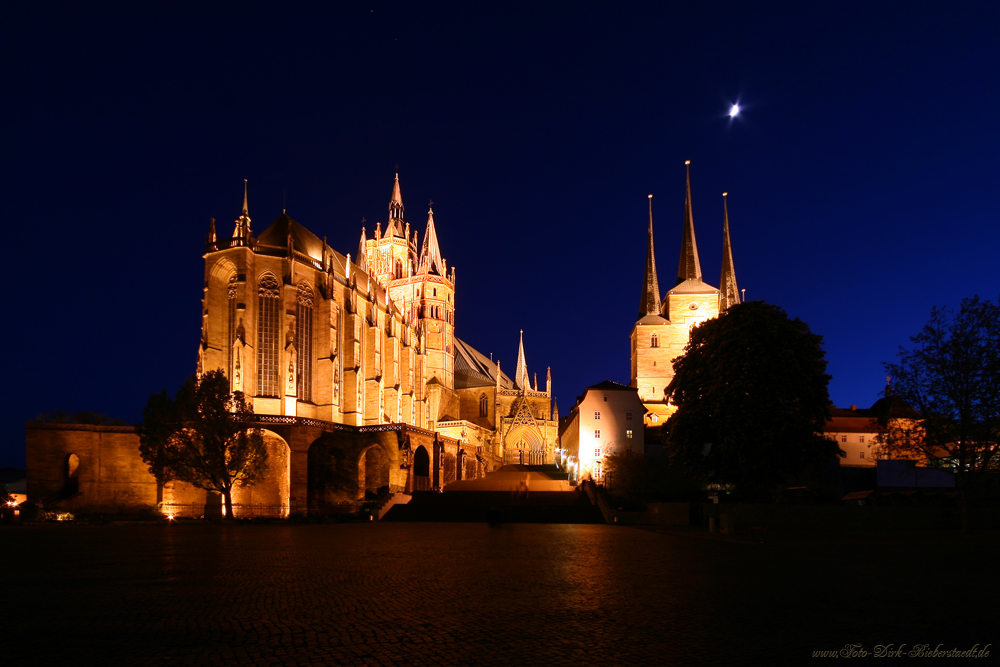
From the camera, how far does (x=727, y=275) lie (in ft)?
316

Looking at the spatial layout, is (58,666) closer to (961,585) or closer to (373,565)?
(373,565)

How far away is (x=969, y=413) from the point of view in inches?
1310

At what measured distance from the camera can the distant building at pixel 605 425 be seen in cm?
6322

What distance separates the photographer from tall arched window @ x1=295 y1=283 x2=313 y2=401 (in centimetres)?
5328

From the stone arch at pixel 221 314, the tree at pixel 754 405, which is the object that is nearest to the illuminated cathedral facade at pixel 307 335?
the stone arch at pixel 221 314

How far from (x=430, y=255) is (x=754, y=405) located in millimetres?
62510

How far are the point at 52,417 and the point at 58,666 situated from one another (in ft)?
203

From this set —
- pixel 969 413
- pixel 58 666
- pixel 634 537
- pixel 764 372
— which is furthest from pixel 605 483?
pixel 58 666

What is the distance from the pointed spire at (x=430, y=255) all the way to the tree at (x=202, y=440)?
51798mm

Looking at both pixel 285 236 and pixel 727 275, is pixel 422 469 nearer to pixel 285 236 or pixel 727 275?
pixel 285 236

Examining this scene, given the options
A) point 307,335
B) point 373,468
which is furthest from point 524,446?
point 307,335

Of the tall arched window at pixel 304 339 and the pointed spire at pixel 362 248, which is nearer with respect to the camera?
the tall arched window at pixel 304 339

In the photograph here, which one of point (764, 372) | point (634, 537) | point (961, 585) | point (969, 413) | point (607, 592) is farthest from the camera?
point (764, 372)

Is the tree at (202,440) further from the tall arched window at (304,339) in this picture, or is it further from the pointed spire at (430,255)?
the pointed spire at (430,255)
